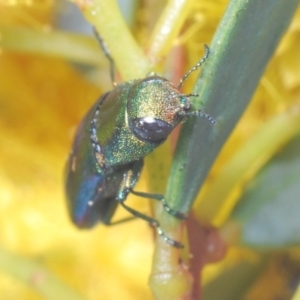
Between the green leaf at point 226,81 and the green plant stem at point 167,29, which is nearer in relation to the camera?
the green leaf at point 226,81

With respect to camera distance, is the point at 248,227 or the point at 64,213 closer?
the point at 248,227

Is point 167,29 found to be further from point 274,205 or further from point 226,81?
point 274,205

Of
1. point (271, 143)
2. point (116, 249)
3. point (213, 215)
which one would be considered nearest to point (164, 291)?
point (213, 215)

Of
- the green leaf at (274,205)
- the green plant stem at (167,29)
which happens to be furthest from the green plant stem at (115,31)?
the green leaf at (274,205)

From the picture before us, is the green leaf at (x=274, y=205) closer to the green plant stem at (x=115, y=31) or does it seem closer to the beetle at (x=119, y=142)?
the beetle at (x=119, y=142)

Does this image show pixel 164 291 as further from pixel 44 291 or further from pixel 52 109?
→ pixel 52 109

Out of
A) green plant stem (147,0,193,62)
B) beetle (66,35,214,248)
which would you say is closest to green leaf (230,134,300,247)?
beetle (66,35,214,248)

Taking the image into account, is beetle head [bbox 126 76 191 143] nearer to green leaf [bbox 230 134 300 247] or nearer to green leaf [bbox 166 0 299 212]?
green leaf [bbox 166 0 299 212]
